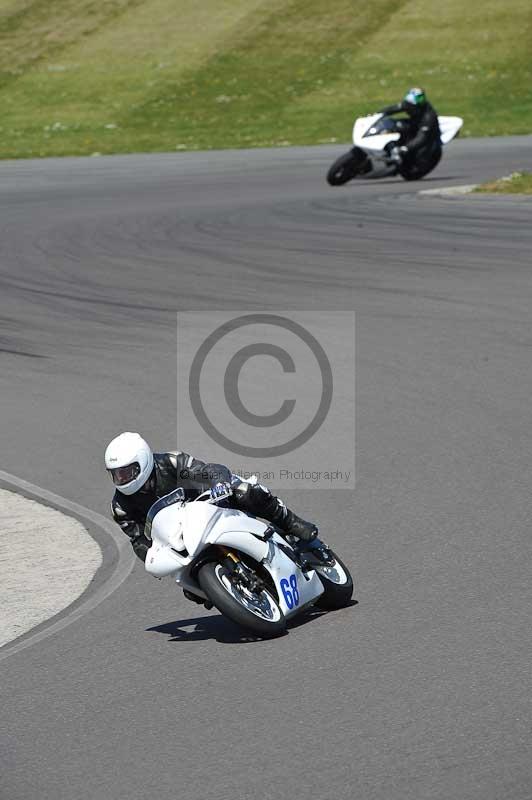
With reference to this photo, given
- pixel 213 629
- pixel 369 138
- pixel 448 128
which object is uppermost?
pixel 213 629

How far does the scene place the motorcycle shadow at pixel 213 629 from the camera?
799cm

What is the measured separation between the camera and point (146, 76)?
4900 cm

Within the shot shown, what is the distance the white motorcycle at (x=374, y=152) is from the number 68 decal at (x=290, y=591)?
1929cm

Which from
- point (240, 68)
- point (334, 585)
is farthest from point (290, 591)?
point (240, 68)

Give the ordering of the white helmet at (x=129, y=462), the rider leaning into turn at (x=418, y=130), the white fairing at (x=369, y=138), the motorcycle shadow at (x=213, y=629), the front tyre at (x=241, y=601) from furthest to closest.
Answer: the rider leaning into turn at (x=418, y=130)
the white fairing at (x=369, y=138)
the motorcycle shadow at (x=213, y=629)
the white helmet at (x=129, y=462)
the front tyre at (x=241, y=601)

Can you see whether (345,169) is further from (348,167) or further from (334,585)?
(334,585)

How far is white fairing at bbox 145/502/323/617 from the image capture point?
7750 millimetres

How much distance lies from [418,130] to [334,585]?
2046 cm

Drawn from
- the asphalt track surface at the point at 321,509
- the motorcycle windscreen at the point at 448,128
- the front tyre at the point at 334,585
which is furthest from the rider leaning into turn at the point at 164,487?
the motorcycle windscreen at the point at 448,128

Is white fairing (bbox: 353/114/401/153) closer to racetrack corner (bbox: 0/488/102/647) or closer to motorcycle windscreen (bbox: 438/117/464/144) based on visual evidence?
motorcycle windscreen (bbox: 438/117/464/144)

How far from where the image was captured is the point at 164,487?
8.20 meters

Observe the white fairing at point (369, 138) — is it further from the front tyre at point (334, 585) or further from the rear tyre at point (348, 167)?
the front tyre at point (334, 585)

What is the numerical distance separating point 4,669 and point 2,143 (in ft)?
112

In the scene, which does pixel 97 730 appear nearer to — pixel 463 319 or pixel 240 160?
pixel 463 319
